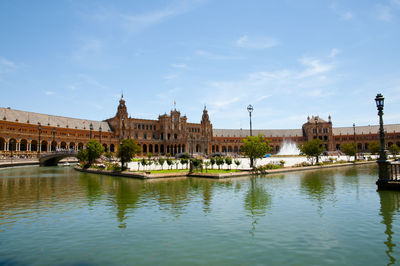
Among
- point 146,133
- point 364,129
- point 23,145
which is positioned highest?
point 364,129

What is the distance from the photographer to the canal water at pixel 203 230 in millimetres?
9461

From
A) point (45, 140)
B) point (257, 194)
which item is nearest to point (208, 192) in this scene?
point (257, 194)

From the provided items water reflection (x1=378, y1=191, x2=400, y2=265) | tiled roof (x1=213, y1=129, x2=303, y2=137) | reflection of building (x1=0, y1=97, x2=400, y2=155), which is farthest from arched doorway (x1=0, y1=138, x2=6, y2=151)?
tiled roof (x1=213, y1=129, x2=303, y2=137)

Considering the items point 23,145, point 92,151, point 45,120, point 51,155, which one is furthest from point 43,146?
point 92,151

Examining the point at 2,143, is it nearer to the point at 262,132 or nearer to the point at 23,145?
the point at 23,145

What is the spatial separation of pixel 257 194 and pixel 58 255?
50.2 feet

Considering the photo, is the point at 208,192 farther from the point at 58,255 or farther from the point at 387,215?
the point at 58,255

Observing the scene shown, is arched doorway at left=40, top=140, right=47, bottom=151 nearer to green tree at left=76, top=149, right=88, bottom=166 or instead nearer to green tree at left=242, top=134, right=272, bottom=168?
green tree at left=76, top=149, right=88, bottom=166

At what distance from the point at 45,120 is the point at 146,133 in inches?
1569

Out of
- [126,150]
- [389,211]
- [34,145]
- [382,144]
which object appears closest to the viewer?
[389,211]

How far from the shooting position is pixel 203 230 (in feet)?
40.6

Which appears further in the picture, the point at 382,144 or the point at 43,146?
the point at 43,146

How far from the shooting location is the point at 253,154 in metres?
40.8

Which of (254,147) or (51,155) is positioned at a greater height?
(254,147)
